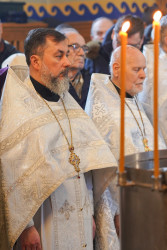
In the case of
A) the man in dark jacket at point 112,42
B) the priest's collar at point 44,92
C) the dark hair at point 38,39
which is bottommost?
the priest's collar at point 44,92

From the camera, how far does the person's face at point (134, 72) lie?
143 inches

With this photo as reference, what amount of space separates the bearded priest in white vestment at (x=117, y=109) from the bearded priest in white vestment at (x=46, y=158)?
25 centimetres

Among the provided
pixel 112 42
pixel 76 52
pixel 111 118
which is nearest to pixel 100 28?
pixel 112 42

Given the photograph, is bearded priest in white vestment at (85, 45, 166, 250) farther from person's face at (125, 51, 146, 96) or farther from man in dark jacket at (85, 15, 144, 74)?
man in dark jacket at (85, 15, 144, 74)

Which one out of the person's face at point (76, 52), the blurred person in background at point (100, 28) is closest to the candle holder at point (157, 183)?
the person's face at point (76, 52)

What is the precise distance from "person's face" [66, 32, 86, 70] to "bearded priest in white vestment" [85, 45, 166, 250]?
26.4 inches

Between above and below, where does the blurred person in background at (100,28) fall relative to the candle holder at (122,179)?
above

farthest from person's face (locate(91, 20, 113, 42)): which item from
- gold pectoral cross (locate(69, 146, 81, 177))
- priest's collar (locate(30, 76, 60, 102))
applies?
gold pectoral cross (locate(69, 146, 81, 177))

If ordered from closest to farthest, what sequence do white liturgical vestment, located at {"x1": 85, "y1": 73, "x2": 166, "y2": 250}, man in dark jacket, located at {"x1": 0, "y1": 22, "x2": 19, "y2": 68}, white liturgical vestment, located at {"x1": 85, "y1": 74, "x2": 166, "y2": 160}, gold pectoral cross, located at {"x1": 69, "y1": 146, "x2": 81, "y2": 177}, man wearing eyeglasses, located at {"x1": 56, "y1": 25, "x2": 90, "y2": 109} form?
gold pectoral cross, located at {"x1": 69, "y1": 146, "x2": 81, "y2": 177} < white liturgical vestment, located at {"x1": 85, "y1": 73, "x2": 166, "y2": 250} < white liturgical vestment, located at {"x1": 85, "y1": 74, "x2": 166, "y2": 160} < man wearing eyeglasses, located at {"x1": 56, "y1": 25, "x2": 90, "y2": 109} < man in dark jacket, located at {"x1": 0, "y1": 22, "x2": 19, "y2": 68}

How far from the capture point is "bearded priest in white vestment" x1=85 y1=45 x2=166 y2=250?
3.56 meters

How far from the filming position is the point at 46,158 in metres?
2.97

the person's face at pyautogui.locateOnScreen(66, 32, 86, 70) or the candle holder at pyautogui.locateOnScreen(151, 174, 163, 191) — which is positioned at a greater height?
the person's face at pyautogui.locateOnScreen(66, 32, 86, 70)

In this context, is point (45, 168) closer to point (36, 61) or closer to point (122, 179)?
point (36, 61)

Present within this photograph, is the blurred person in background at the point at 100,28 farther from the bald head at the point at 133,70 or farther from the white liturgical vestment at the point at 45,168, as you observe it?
the white liturgical vestment at the point at 45,168
